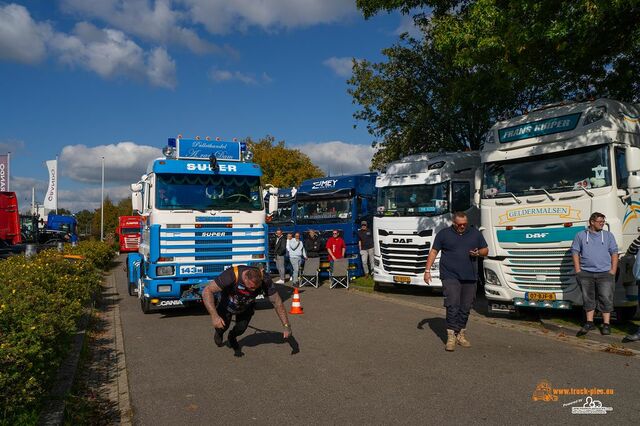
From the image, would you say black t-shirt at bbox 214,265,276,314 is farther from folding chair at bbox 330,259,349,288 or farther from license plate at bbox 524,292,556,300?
folding chair at bbox 330,259,349,288

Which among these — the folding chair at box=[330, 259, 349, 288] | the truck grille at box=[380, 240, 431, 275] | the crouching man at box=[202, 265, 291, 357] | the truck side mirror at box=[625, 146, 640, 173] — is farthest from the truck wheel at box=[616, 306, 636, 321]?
the folding chair at box=[330, 259, 349, 288]

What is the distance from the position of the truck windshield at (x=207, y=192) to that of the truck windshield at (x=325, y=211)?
584 cm

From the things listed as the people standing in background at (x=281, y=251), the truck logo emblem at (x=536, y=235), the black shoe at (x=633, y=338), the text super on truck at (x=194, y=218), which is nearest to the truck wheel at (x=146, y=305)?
the text super on truck at (x=194, y=218)

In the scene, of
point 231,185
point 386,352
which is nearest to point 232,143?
point 231,185

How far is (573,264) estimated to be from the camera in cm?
870

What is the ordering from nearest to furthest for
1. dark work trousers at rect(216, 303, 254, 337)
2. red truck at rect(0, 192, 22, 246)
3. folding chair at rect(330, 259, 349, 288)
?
dark work trousers at rect(216, 303, 254, 337) → folding chair at rect(330, 259, 349, 288) → red truck at rect(0, 192, 22, 246)

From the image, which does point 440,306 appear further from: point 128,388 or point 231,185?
point 128,388

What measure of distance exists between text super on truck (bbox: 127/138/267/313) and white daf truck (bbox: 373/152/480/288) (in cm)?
396

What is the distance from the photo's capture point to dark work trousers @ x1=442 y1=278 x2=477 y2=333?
7516 millimetres

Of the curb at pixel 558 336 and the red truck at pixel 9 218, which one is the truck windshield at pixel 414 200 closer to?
the curb at pixel 558 336

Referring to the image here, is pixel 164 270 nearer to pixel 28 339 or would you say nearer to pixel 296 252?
pixel 28 339

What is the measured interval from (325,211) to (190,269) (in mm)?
7547

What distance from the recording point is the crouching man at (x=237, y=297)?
273 inches

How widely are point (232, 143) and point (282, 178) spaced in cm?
3592
